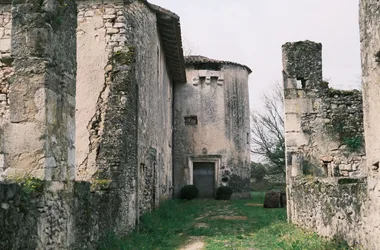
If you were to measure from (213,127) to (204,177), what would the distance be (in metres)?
2.74

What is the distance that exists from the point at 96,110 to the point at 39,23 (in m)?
5.20

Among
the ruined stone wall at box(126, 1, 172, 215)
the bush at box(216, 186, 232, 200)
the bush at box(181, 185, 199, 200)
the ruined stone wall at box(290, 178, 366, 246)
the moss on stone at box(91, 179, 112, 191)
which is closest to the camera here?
the ruined stone wall at box(290, 178, 366, 246)

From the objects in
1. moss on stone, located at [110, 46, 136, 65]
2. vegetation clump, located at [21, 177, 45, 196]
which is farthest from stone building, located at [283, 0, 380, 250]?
vegetation clump, located at [21, 177, 45, 196]

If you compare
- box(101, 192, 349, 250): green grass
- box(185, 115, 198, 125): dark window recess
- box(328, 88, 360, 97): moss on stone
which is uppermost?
box(185, 115, 198, 125): dark window recess

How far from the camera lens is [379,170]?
6199 millimetres

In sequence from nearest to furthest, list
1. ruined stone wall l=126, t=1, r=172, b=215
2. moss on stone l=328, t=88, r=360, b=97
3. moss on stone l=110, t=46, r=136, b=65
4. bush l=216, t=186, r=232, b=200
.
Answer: moss on stone l=110, t=46, r=136, b=65, ruined stone wall l=126, t=1, r=172, b=215, moss on stone l=328, t=88, r=360, b=97, bush l=216, t=186, r=232, b=200

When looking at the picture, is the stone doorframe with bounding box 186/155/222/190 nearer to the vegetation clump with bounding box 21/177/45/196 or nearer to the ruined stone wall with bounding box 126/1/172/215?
the ruined stone wall with bounding box 126/1/172/215

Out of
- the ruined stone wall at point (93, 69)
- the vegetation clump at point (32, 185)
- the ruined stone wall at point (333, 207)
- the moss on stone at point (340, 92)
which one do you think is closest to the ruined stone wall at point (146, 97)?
the ruined stone wall at point (93, 69)

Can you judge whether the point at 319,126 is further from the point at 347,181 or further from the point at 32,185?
the point at 32,185

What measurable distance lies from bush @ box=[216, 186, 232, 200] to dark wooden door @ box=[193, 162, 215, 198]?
4.02ft

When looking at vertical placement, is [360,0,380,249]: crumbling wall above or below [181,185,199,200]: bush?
above

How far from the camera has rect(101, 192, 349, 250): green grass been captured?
9.23 m

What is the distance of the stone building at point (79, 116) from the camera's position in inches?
242

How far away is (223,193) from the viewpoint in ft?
80.1
